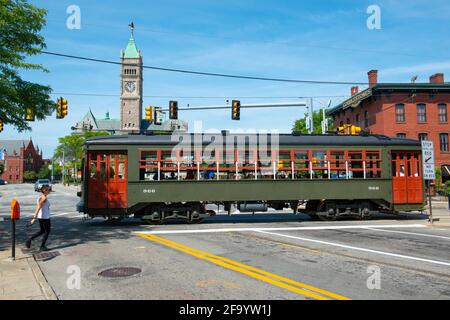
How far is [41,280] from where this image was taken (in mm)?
6484

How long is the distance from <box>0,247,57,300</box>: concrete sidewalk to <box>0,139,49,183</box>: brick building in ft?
433

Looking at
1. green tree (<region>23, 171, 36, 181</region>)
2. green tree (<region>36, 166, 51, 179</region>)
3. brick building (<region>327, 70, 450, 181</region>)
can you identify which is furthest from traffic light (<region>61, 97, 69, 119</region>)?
green tree (<region>36, 166, 51, 179</region>)

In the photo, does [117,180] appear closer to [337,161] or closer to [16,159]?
[337,161]

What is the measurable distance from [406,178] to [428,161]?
4.29 ft

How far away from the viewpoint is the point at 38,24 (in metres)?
10.9

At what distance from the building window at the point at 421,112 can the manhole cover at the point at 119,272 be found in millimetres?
37960

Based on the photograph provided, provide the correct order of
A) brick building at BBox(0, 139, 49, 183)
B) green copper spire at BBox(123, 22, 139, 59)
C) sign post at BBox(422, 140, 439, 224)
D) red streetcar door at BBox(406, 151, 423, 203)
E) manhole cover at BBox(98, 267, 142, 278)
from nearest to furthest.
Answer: manhole cover at BBox(98, 267, 142, 278) < sign post at BBox(422, 140, 439, 224) < red streetcar door at BBox(406, 151, 423, 203) < green copper spire at BBox(123, 22, 139, 59) < brick building at BBox(0, 139, 49, 183)

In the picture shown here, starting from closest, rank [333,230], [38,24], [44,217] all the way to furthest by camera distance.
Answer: [44,217] → [38,24] → [333,230]

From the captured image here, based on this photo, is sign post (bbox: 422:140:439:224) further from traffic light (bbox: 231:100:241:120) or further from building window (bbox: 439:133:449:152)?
building window (bbox: 439:133:449:152)

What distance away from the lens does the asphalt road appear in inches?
231

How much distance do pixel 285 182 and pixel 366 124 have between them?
29496mm

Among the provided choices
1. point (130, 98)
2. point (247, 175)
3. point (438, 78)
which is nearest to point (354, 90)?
point (438, 78)

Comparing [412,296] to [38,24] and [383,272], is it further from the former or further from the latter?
[38,24]

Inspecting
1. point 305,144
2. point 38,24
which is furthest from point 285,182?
point 38,24
